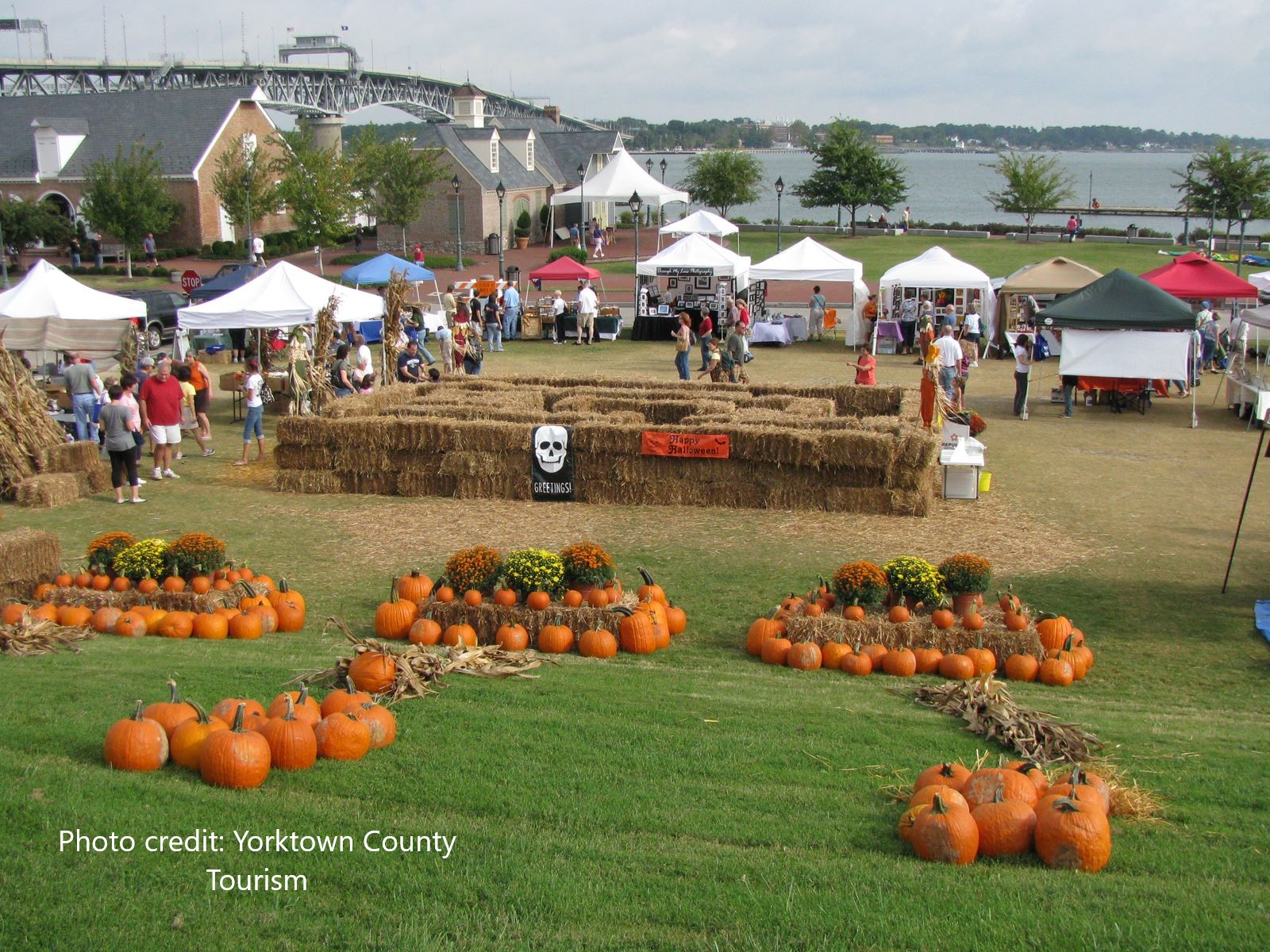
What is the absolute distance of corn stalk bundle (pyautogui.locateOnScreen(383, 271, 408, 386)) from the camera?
19891mm

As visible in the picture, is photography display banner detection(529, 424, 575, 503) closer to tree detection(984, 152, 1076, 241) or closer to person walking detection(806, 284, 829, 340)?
person walking detection(806, 284, 829, 340)

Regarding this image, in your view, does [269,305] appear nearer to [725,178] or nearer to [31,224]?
[31,224]

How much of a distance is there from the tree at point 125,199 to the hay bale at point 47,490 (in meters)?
38.6

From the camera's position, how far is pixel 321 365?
699 inches

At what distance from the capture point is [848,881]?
5094mm

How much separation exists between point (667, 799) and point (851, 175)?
58805 millimetres

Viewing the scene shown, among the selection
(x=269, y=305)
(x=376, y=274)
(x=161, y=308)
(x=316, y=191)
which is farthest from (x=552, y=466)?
(x=316, y=191)

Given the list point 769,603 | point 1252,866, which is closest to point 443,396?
point 769,603

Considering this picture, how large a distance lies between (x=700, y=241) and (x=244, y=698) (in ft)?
84.9

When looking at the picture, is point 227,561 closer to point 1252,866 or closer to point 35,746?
point 35,746

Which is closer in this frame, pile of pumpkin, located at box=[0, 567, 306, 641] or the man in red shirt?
pile of pumpkin, located at box=[0, 567, 306, 641]

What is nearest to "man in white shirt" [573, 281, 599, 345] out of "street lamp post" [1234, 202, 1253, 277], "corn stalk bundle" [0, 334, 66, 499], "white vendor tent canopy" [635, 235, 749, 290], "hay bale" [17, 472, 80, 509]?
"white vendor tent canopy" [635, 235, 749, 290]

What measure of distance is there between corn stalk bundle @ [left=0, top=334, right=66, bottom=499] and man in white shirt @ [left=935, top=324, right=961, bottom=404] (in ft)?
46.6

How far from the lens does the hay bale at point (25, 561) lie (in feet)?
34.1
